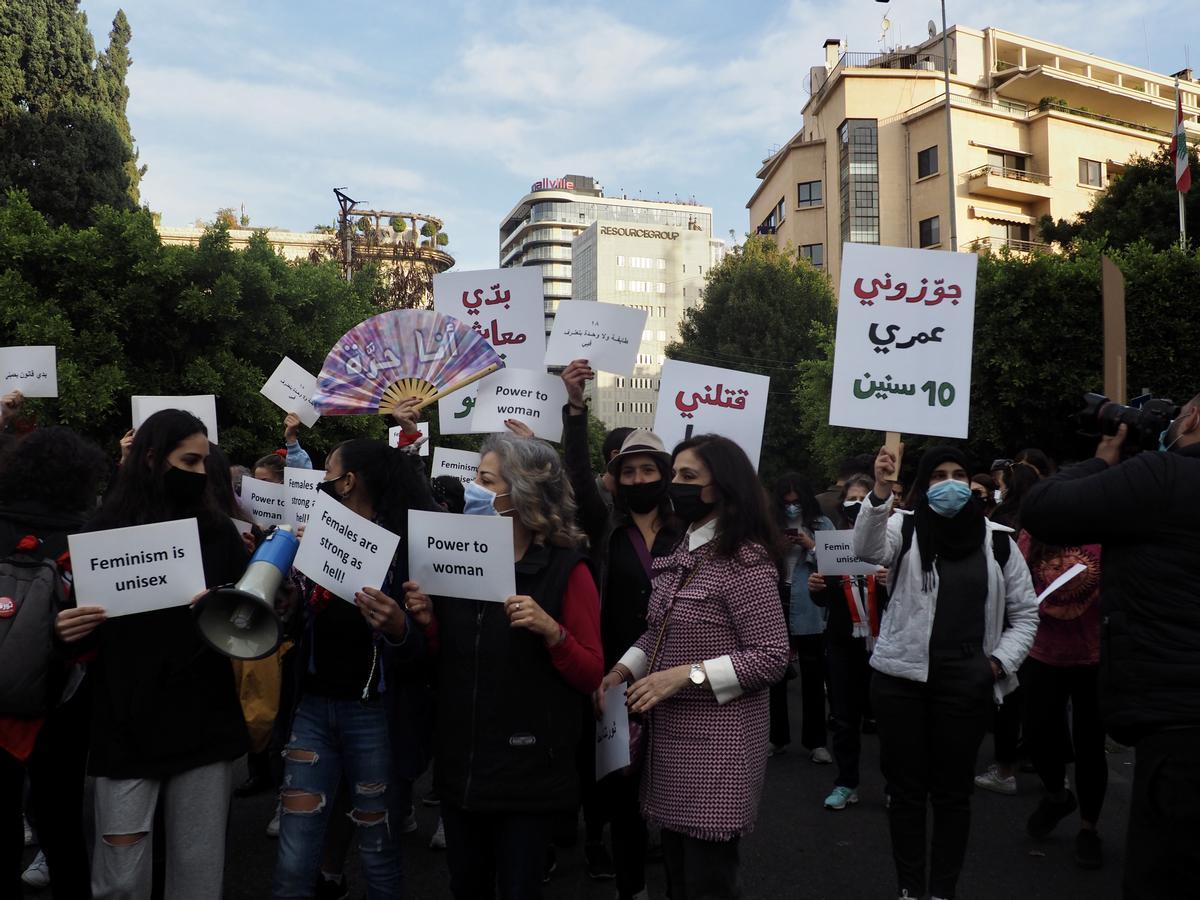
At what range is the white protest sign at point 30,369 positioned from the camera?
6723mm

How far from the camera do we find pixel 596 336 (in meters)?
6.30

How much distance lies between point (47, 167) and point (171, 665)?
2269cm

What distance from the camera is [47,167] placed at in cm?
2172

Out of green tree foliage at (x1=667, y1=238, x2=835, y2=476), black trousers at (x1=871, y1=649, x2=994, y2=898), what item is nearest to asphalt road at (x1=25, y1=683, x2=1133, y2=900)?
black trousers at (x1=871, y1=649, x2=994, y2=898)

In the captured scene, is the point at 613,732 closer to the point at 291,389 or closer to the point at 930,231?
the point at 291,389

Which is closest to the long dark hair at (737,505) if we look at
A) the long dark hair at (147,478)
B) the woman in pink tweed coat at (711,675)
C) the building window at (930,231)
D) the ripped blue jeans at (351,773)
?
the woman in pink tweed coat at (711,675)

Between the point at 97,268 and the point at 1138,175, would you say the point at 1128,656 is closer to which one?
the point at 97,268

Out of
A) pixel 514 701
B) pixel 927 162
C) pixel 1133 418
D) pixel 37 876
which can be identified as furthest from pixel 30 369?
pixel 927 162

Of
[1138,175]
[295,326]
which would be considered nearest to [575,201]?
[1138,175]

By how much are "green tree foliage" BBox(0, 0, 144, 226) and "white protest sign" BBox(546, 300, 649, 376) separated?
18.8 m

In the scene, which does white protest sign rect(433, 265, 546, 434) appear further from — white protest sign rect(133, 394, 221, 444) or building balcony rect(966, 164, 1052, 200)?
building balcony rect(966, 164, 1052, 200)

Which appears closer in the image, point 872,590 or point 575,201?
point 872,590

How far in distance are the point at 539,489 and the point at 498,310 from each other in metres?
3.37

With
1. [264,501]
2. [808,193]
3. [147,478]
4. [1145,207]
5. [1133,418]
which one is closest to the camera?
[1133,418]
